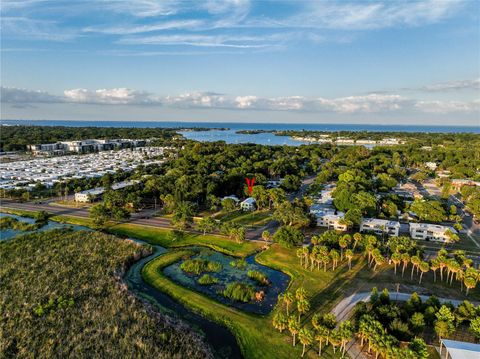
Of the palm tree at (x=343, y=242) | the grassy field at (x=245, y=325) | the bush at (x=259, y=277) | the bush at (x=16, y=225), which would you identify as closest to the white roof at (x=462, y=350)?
the grassy field at (x=245, y=325)

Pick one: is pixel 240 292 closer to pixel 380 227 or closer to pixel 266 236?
pixel 266 236

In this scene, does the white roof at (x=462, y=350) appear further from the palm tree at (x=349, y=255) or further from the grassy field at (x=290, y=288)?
the palm tree at (x=349, y=255)

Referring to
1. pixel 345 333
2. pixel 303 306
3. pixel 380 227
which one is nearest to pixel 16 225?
pixel 303 306

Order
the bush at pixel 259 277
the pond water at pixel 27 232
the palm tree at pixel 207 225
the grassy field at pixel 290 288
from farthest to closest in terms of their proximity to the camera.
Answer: the palm tree at pixel 207 225 → the pond water at pixel 27 232 → the bush at pixel 259 277 → the grassy field at pixel 290 288

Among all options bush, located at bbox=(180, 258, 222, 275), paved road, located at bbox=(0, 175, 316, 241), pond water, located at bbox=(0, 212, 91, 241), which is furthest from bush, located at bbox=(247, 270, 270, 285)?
pond water, located at bbox=(0, 212, 91, 241)

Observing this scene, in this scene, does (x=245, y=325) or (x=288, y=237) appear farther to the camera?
(x=288, y=237)

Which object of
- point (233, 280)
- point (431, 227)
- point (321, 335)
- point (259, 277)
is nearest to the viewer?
point (321, 335)

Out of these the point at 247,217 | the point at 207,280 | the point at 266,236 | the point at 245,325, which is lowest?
the point at 245,325
